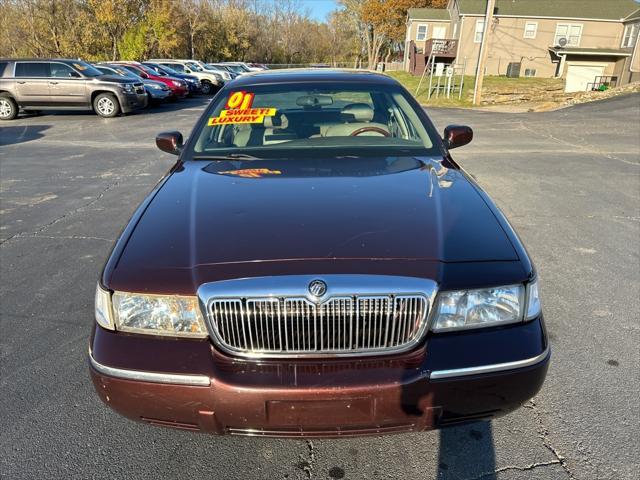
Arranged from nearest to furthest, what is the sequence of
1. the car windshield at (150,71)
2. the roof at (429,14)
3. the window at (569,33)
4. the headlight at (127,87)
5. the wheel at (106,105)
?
the headlight at (127,87), the wheel at (106,105), the car windshield at (150,71), the window at (569,33), the roof at (429,14)

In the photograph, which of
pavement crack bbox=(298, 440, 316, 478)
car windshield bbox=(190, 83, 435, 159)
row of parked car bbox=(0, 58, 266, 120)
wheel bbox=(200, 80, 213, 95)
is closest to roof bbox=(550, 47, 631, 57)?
wheel bbox=(200, 80, 213, 95)

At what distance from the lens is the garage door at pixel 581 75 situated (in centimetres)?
3281

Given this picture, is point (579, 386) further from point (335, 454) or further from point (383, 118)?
point (383, 118)

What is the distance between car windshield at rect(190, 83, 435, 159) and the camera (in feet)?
10.1

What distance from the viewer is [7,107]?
14758 millimetres

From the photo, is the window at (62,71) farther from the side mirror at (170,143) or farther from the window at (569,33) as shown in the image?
the window at (569,33)

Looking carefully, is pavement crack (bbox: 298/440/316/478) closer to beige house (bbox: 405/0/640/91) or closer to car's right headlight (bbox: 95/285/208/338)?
car's right headlight (bbox: 95/285/208/338)

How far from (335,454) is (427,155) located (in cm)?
188

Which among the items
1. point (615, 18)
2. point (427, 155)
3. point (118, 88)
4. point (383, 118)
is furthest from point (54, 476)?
point (615, 18)

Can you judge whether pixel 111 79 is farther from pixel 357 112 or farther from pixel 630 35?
pixel 630 35

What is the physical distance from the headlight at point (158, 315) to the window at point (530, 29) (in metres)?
39.3

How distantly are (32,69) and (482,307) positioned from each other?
1687cm

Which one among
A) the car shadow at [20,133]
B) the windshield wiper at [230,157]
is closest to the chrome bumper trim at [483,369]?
the windshield wiper at [230,157]

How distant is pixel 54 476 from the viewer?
6.62 feet
